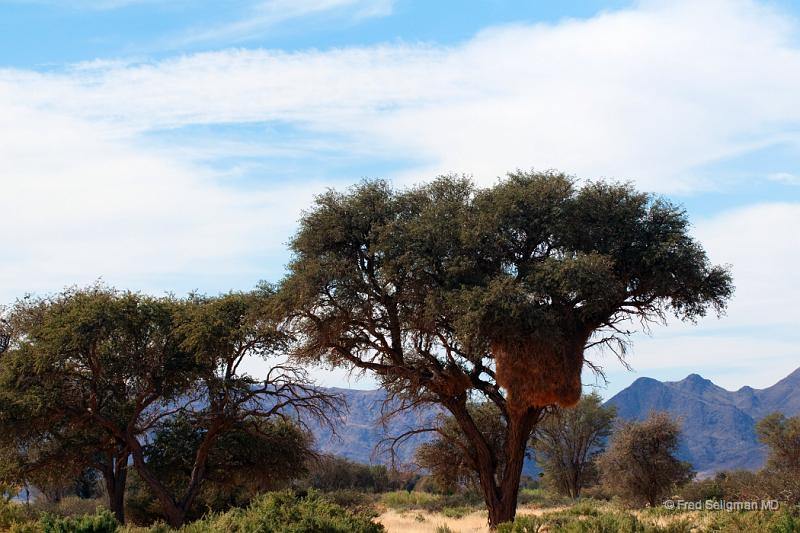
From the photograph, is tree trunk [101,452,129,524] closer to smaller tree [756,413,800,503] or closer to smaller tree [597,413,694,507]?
smaller tree [597,413,694,507]

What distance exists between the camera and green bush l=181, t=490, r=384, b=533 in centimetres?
1643

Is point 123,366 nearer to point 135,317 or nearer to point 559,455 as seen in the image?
point 135,317

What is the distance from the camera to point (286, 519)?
16.9 metres

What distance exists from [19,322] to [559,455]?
117 ft

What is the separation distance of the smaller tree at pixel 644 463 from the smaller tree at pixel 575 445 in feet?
35.9

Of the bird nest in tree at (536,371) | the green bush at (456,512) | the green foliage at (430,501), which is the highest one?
the bird nest in tree at (536,371)

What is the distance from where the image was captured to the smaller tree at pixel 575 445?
184 ft

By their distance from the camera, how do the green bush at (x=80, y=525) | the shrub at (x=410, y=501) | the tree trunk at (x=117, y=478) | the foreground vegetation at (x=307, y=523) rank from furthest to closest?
the shrub at (x=410, y=501) → the tree trunk at (x=117, y=478) → the foreground vegetation at (x=307, y=523) → the green bush at (x=80, y=525)

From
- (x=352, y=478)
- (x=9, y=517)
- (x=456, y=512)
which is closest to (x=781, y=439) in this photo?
(x=456, y=512)

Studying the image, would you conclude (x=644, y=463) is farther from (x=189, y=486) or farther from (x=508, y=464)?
(x=189, y=486)

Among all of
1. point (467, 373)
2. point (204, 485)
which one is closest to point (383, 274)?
point (467, 373)

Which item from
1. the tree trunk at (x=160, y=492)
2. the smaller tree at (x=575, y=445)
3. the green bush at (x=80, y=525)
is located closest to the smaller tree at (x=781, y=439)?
the smaller tree at (x=575, y=445)

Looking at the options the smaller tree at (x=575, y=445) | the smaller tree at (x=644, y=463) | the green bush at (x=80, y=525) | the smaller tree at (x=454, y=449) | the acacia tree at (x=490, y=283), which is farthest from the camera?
the smaller tree at (x=575, y=445)

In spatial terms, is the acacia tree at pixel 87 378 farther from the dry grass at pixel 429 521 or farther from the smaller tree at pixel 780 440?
the smaller tree at pixel 780 440
